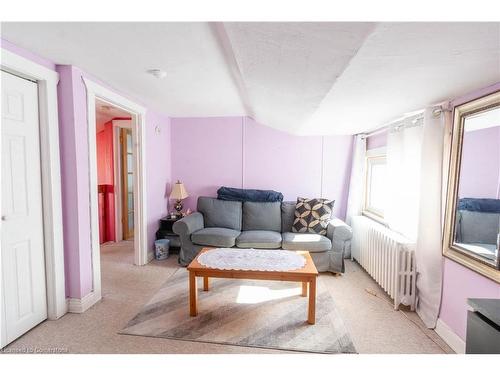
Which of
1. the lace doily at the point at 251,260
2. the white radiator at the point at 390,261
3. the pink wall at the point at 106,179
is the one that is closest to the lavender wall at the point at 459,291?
the white radiator at the point at 390,261

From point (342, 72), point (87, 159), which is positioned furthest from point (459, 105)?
point (87, 159)

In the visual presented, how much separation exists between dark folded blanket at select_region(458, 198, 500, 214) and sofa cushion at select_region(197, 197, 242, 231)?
254cm

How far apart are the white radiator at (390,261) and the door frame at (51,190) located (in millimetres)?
2969

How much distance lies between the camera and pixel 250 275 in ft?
6.93

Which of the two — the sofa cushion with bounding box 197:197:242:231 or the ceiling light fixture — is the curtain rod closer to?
the sofa cushion with bounding box 197:197:242:231

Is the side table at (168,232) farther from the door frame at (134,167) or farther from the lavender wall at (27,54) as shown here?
the lavender wall at (27,54)

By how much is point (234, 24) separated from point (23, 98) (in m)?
1.76

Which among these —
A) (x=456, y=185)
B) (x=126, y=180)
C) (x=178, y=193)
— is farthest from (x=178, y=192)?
(x=456, y=185)

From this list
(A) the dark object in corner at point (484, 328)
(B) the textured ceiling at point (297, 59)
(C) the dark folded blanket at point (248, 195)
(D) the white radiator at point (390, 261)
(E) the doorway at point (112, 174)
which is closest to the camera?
(A) the dark object in corner at point (484, 328)

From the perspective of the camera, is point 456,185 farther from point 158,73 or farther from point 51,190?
point 51,190

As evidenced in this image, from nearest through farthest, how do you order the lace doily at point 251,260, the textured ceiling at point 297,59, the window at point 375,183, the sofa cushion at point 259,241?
1. the textured ceiling at point 297,59
2. the lace doily at point 251,260
3. the sofa cushion at point 259,241
4. the window at point 375,183

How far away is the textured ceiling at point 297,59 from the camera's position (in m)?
1.09

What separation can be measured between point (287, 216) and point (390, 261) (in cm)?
149
